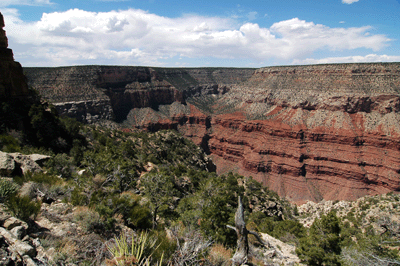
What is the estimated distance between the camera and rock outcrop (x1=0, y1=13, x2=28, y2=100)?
26188mm

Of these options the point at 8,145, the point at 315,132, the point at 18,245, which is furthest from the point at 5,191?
the point at 315,132

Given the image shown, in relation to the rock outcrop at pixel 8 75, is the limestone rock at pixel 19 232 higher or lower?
lower

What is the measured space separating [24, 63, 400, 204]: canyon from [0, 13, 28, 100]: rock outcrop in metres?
42.5

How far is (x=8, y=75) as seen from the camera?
2705cm

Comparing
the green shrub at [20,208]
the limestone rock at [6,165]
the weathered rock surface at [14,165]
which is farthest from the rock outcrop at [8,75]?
the green shrub at [20,208]

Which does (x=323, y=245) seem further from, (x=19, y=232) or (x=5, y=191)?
(x=5, y=191)

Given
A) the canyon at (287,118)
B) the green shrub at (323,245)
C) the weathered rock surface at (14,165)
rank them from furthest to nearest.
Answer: the canyon at (287,118)
the green shrub at (323,245)
the weathered rock surface at (14,165)

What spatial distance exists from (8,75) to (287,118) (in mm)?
76960

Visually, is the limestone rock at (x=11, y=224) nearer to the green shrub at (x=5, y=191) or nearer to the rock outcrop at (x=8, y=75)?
the green shrub at (x=5, y=191)

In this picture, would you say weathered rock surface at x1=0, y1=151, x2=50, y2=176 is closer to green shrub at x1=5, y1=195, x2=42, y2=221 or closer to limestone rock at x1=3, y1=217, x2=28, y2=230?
green shrub at x1=5, y1=195, x2=42, y2=221

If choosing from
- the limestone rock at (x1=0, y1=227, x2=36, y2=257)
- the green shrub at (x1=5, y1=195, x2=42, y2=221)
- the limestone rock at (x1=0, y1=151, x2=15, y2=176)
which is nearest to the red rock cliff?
the limestone rock at (x1=0, y1=151, x2=15, y2=176)

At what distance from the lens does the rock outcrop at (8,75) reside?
26188 mm

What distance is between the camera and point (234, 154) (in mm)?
86188

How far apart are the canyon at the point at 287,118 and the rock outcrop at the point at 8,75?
140ft
